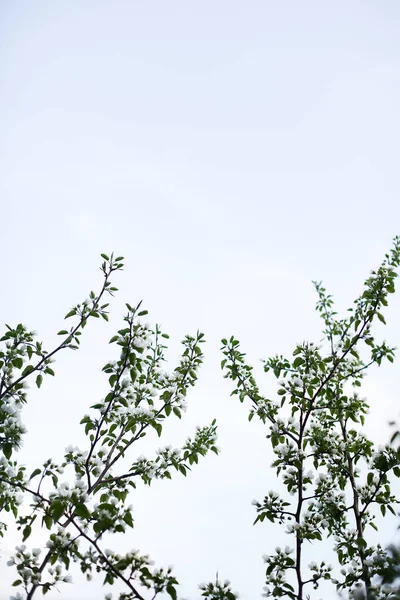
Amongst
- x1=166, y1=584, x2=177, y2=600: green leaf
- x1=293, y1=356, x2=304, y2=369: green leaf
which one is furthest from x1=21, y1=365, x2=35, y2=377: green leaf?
x1=293, y1=356, x2=304, y2=369: green leaf

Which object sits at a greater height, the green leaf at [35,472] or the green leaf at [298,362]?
the green leaf at [298,362]

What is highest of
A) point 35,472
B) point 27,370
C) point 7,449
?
point 27,370

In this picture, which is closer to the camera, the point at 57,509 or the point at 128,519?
the point at 57,509

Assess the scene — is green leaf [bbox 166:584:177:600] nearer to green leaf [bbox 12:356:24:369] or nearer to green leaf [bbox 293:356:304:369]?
green leaf [bbox 12:356:24:369]

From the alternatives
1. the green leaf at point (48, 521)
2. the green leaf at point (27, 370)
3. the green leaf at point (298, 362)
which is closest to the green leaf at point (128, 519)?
the green leaf at point (48, 521)

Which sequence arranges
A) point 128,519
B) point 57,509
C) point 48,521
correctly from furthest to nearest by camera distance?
1. point 128,519
2. point 48,521
3. point 57,509

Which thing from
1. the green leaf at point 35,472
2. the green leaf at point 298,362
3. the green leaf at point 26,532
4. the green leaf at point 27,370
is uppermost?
the green leaf at point 298,362

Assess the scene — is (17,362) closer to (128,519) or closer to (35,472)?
(35,472)

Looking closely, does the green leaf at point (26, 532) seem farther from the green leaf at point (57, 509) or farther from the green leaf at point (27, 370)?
the green leaf at point (27, 370)

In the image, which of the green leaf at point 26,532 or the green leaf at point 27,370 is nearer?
the green leaf at point 26,532

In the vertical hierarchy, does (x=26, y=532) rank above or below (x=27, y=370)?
below

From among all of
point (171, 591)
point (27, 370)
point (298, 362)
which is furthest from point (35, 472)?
point (298, 362)

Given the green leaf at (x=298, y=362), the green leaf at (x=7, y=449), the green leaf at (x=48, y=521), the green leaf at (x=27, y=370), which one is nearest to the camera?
the green leaf at (x=48, y=521)

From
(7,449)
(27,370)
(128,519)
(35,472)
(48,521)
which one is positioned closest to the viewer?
(48,521)
